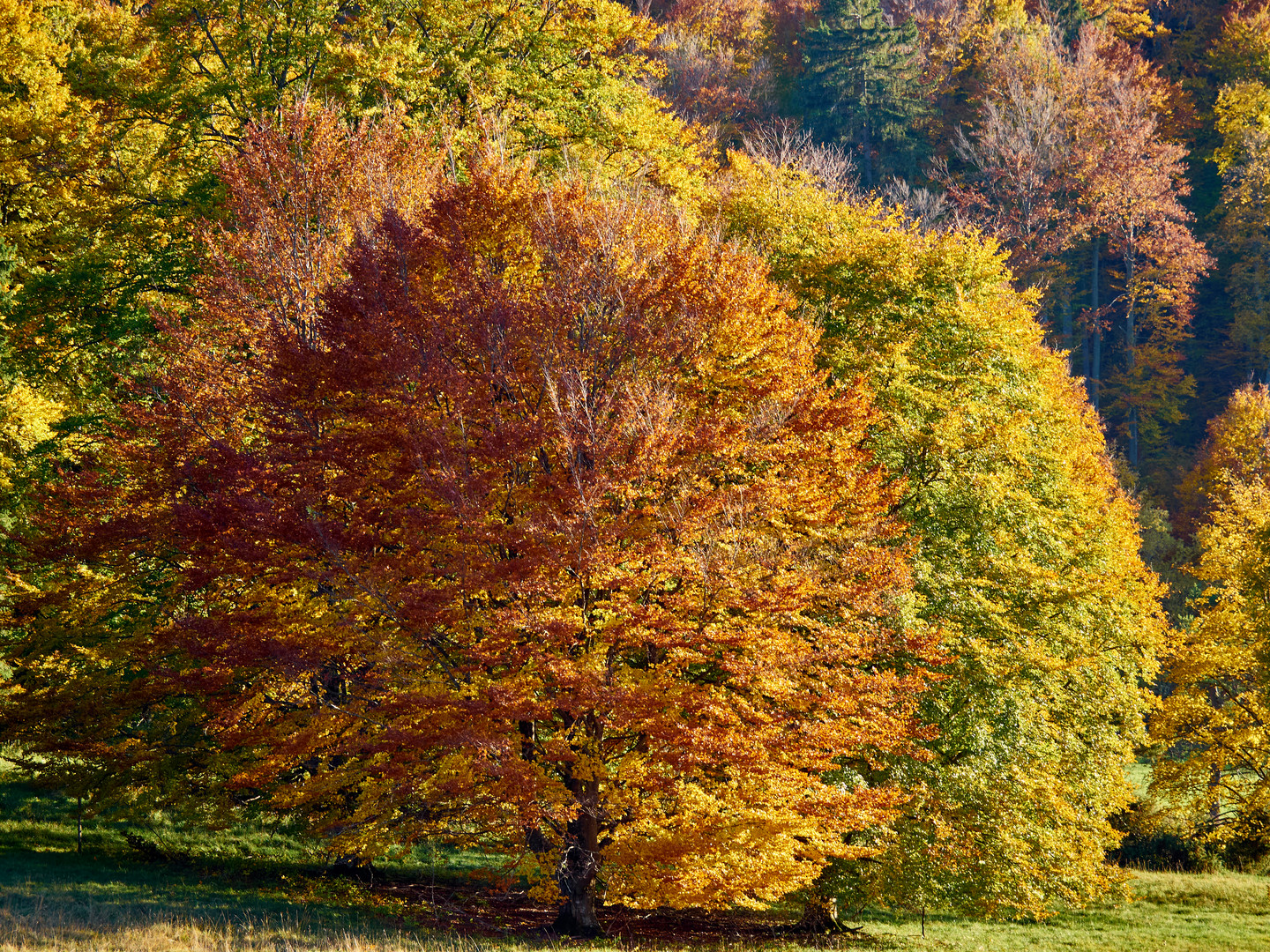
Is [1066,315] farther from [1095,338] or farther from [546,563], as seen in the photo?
[546,563]

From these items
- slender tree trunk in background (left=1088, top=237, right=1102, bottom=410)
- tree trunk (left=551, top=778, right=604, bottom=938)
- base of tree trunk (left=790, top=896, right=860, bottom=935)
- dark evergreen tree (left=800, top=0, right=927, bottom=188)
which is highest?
dark evergreen tree (left=800, top=0, right=927, bottom=188)

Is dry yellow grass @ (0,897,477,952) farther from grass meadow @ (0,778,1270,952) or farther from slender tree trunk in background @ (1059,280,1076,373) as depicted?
slender tree trunk in background @ (1059,280,1076,373)

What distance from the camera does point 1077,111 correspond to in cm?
7006

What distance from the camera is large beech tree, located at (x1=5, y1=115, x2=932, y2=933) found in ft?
52.4

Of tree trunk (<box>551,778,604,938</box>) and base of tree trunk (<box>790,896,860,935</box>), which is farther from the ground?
tree trunk (<box>551,778,604,938</box>)

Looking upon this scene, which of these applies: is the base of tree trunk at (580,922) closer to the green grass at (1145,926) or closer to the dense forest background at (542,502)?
the dense forest background at (542,502)

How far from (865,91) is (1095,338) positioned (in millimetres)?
23474

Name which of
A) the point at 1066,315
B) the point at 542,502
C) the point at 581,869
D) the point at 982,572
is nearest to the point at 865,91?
the point at 1066,315

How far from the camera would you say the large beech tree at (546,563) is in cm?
1598

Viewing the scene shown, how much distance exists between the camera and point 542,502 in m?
16.2

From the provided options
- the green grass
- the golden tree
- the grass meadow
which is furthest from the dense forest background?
the green grass

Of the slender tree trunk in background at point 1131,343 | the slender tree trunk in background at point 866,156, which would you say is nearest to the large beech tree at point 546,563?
the slender tree trunk in background at point 1131,343

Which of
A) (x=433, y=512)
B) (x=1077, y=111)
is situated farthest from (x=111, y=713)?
(x=1077, y=111)

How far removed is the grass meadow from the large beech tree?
180cm
